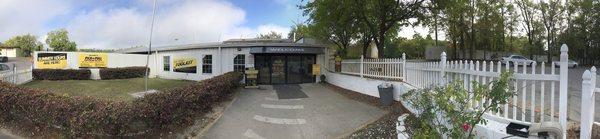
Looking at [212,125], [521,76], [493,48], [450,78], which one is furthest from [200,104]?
[493,48]

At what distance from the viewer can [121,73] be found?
24.1 meters

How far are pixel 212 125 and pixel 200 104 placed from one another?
0.99 meters

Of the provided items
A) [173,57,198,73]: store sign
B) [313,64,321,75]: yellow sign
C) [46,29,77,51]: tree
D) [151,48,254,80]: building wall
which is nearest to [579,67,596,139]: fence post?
[313,64,321,75]: yellow sign

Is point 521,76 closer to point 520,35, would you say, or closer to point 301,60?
point 301,60

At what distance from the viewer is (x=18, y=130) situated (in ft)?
27.3

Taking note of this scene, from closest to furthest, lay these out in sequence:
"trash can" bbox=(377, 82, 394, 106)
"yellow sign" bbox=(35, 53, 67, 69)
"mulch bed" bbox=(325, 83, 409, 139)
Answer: "mulch bed" bbox=(325, 83, 409, 139) < "trash can" bbox=(377, 82, 394, 106) < "yellow sign" bbox=(35, 53, 67, 69)

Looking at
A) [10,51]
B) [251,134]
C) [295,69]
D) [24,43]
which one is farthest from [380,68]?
[24,43]

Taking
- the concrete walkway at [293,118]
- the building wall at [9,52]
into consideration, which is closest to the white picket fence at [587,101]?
the concrete walkway at [293,118]

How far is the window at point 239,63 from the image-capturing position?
1978 centimetres

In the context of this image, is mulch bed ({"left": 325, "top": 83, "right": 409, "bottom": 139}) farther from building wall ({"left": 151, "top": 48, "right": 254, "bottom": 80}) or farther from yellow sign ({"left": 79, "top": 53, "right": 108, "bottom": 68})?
yellow sign ({"left": 79, "top": 53, "right": 108, "bottom": 68})

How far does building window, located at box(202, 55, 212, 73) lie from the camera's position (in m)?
21.1

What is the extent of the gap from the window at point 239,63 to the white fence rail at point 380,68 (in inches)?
223

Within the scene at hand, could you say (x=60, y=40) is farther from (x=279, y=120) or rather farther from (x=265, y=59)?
(x=279, y=120)

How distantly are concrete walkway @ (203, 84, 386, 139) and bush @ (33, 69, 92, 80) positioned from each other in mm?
13860
